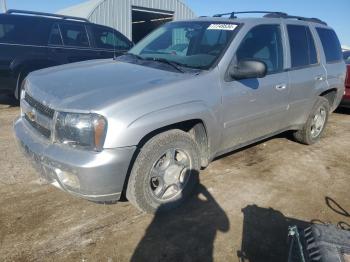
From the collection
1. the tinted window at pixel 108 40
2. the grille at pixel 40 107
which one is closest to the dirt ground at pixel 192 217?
the grille at pixel 40 107

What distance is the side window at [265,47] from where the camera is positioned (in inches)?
148

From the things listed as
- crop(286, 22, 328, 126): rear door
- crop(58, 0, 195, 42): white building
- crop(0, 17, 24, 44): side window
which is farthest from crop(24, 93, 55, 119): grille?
crop(58, 0, 195, 42): white building

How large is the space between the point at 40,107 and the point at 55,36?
16.2ft

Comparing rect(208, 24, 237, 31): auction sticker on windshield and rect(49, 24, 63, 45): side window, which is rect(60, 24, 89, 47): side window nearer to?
rect(49, 24, 63, 45): side window

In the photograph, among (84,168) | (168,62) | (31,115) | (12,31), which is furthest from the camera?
(12,31)

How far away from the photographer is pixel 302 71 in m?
4.58

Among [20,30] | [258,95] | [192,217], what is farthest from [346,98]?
[20,30]

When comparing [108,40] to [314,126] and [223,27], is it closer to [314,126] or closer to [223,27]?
[223,27]

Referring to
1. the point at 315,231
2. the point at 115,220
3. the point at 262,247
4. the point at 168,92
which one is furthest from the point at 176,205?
the point at 315,231

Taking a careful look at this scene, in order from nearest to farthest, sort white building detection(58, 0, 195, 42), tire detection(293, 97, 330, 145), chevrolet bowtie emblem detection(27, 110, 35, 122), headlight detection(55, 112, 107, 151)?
headlight detection(55, 112, 107, 151) < chevrolet bowtie emblem detection(27, 110, 35, 122) < tire detection(293, 97, 330, 145) < white building detection(58, 0, 195, 42)

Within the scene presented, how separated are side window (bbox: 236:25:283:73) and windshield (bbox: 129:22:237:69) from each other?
0.21 metres

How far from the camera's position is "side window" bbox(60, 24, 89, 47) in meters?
7.53

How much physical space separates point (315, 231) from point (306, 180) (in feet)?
6.66

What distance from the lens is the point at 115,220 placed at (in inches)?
124
